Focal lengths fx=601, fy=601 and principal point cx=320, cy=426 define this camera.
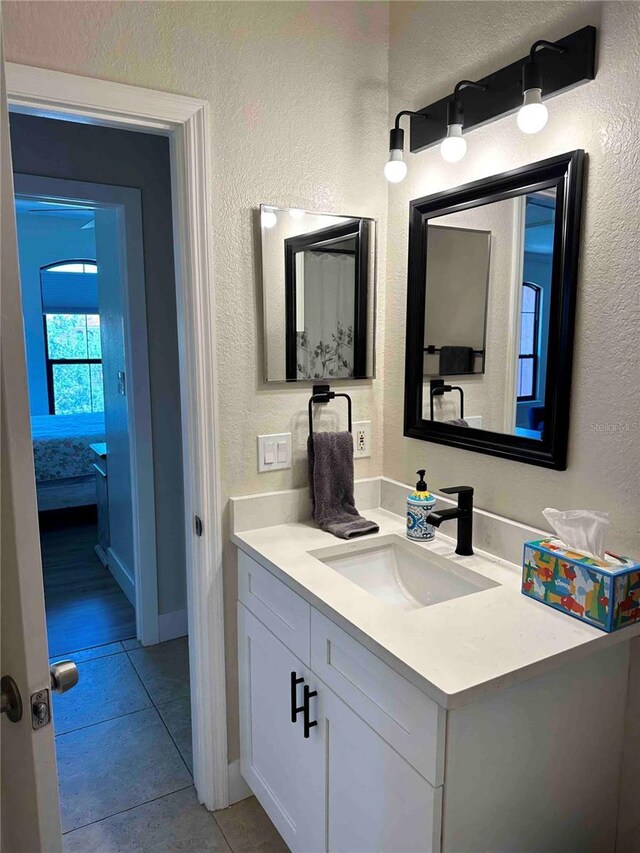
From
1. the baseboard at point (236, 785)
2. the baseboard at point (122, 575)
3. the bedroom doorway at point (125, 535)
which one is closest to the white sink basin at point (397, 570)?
the baseboard at point (236, 785)

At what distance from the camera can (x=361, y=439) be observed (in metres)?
2.12

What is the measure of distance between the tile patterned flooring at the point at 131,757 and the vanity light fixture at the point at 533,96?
2.12 m

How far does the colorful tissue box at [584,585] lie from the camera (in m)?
1.25

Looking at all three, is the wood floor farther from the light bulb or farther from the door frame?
the light bulb

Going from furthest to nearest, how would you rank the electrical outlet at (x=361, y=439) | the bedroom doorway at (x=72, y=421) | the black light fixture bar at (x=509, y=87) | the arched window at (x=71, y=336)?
the arched window at (x=71, y=336)
the bedroom doorway at (x=72, y=421)
the electrical outlet at (x=361, y=439)
the black light fixture bar at (x=509, y=87)

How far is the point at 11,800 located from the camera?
100 centimetres

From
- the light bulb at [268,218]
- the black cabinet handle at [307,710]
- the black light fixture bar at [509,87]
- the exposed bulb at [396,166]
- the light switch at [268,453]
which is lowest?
the black cabinet handle at [307,710]

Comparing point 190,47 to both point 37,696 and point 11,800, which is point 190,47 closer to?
point 37,696

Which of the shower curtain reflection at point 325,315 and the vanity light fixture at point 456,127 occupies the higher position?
the vanity light fixture at point 456,127

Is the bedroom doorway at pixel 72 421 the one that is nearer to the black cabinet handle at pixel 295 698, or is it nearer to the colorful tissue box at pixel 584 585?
the black cabinet handle at pixel 295 698

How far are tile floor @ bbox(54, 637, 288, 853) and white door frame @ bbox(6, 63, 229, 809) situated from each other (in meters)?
0.12

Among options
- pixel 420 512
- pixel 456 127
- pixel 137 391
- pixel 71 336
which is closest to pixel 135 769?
pixel 420 512

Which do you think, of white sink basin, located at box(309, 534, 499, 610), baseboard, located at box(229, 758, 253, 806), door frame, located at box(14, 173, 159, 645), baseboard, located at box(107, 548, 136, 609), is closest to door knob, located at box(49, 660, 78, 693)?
white sink basin, located at box(309, 534, 499, 610)

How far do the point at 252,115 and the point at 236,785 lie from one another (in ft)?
7.04
